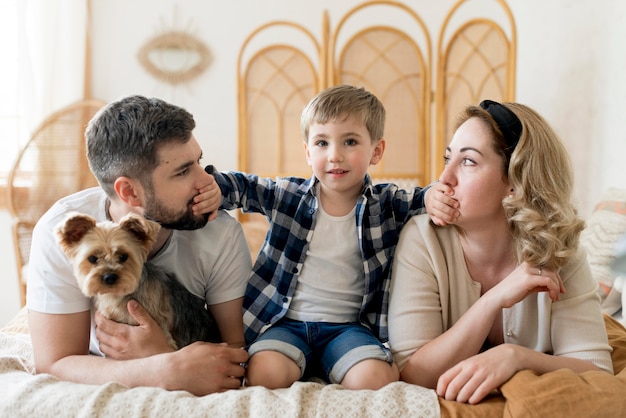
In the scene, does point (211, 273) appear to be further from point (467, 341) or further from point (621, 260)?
point (621, 260)

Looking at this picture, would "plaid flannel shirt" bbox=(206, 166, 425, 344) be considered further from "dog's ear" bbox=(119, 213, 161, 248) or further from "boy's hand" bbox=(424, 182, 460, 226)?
"dog's ear" bbox=(119, 213, 161, 248)

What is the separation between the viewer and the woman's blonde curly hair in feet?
4.58

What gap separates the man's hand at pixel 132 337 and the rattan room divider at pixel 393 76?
9.89 ft

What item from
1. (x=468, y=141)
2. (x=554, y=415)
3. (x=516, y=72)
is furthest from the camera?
(x=516, y=72)

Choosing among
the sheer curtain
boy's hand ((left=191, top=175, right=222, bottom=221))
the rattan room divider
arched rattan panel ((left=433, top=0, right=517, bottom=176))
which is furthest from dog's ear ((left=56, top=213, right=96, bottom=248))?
the sheer curtain

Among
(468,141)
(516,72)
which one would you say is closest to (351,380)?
(468,141)

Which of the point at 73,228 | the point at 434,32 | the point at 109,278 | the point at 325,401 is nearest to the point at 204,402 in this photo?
the point at 325,401

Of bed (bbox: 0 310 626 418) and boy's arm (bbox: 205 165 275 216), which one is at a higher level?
boy's arm (bbox: 205 165 275 216)

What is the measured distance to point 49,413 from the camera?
118 centimetres

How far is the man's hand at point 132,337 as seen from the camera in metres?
1.39

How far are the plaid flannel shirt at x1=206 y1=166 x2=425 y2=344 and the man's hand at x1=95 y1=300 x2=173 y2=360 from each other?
1.18ft

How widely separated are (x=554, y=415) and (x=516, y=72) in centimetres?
344

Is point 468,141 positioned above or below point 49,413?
above

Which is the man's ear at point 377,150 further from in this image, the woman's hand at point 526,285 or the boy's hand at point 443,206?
the woman's hand at point 526,285
